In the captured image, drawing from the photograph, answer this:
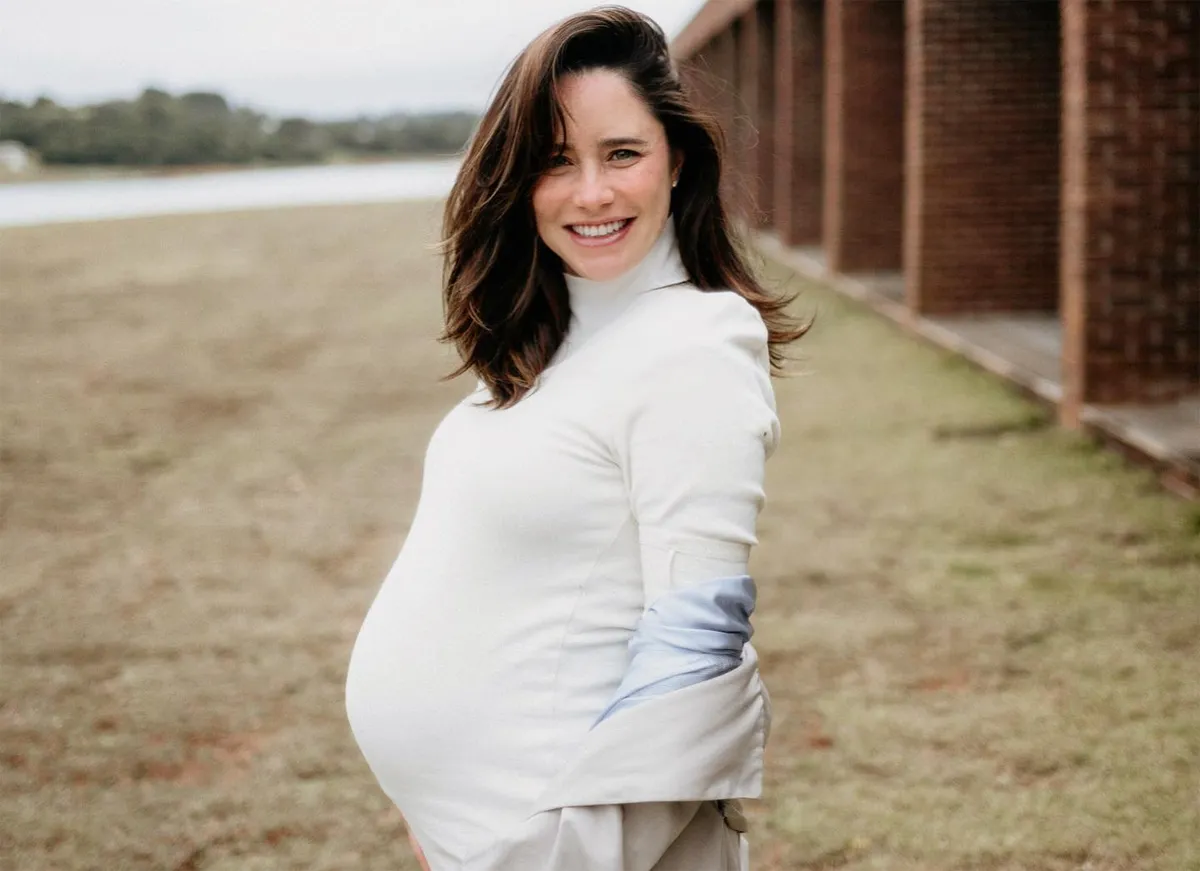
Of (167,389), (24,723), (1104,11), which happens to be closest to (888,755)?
(24,723)

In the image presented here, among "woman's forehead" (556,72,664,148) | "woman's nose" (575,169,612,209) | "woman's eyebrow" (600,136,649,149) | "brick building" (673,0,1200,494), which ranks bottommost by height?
"brick building" (673,0,1200,494)

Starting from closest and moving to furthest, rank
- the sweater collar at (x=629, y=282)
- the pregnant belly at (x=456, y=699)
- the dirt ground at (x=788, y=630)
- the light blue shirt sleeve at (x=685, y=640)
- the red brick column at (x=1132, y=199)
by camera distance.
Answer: the light blue shirt sleeve at (x=685, y=640)
the pregnant belly at (x=456, y=699)
the sweater collar at (x=629, y=282)
the dirt ground at (x=788, y=630)
the red brick column at (x=1132, y=199)

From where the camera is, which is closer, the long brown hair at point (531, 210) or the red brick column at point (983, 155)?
the long brown hair at point (531, 210)

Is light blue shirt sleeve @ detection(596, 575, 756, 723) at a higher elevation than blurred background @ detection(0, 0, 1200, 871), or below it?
higher

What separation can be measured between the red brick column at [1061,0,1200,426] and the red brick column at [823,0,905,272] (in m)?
6.36

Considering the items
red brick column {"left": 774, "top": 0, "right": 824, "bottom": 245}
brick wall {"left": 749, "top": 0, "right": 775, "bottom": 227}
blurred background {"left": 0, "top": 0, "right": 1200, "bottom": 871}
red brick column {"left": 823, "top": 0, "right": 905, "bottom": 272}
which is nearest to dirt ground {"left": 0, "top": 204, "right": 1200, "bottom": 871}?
blurred background {"left": 0, "top": 0, "right": 1200, "bottom": 871}

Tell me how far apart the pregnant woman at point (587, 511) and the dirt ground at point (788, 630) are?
0.50 m

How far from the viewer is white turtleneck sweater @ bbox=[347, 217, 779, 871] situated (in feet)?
4.74

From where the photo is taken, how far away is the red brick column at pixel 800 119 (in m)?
16.1

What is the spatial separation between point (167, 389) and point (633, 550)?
32.8ft

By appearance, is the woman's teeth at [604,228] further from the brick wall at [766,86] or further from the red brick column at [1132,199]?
the brick wall at [766,86]

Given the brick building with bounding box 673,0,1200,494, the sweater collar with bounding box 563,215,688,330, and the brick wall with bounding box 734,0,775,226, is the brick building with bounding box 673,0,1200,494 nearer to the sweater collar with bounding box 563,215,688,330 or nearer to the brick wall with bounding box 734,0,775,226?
the brick wall with bounding box 734,0,775,226

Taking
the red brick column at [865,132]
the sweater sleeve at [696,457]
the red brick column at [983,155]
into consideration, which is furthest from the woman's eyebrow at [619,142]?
Answer: the red brick column at [865,132]

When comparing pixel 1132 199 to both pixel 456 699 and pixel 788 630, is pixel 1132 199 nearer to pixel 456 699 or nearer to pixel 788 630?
pixel 788 630
